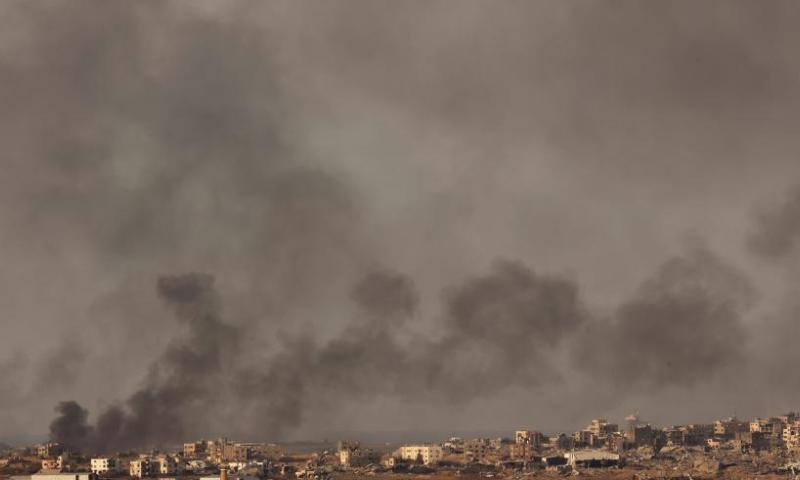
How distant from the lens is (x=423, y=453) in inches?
4363

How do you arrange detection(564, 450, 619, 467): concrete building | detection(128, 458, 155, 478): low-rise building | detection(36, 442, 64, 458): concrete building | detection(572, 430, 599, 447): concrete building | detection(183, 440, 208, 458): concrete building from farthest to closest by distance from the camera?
detection(572, 430, 599, 447): concrete building → detection(183, 440, 208, 458): concrete building → detection(36, 442, 64, 458): concrete building → detection(564, 450, 619, 467): concrete building → detection(128, 458, 155, 478): low-rise building

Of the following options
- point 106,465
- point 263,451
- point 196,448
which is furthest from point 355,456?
point 106,465

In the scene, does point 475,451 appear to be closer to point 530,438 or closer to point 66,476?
point 530,438

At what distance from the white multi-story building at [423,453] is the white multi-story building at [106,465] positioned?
83.8ft

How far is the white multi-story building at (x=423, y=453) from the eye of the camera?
109025 millimetres

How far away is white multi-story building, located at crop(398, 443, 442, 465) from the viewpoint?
358 feet

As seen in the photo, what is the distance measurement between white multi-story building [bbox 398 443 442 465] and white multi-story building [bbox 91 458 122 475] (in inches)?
1005

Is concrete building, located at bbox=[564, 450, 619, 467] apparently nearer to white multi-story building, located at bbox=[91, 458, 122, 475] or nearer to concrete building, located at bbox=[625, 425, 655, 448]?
concrete building, located at bbox=[625, 425, 655, 448]

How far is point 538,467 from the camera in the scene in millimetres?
101688

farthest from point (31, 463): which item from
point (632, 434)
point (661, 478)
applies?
point (632, 434)

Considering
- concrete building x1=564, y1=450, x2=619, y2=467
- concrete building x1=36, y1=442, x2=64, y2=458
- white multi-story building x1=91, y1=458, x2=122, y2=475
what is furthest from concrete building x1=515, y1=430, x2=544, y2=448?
white multi-story building x1=91, y1=458, x2=122, y2=475

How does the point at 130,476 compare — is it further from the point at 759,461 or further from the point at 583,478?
the point at 759,461

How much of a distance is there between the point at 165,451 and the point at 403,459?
20857 millimetres

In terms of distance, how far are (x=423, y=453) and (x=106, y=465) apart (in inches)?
1146
